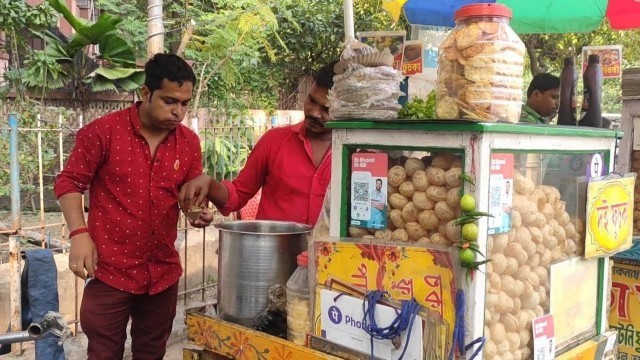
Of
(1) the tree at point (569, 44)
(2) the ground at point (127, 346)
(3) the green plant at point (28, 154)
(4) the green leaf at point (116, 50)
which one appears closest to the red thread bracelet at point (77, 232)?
(2) the ground at point (127, 346)

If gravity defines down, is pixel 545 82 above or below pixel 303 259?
above

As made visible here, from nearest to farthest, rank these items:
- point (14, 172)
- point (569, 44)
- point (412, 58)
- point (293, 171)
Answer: point (412, 58) < point (293, 171) < point (14, 172) < point (569, 44)

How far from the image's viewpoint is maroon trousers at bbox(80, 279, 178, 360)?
93.0 inches

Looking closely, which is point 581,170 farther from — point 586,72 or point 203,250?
point 203,250

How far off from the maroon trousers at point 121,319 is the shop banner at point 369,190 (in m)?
1.24

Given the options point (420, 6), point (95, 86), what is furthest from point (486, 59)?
point (95, 86)

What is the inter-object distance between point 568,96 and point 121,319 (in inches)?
74.4

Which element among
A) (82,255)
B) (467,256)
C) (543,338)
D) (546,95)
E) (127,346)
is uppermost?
(546,95)

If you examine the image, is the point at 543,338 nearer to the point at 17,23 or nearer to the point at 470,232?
the point at 470,232

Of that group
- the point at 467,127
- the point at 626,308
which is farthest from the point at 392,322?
the point at 626,308

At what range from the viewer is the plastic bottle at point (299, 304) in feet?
5.37

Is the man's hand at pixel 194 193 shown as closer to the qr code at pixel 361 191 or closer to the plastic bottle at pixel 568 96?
the qr code at pixel 361 191

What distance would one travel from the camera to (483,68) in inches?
55.6

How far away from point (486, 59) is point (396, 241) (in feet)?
1.59
